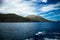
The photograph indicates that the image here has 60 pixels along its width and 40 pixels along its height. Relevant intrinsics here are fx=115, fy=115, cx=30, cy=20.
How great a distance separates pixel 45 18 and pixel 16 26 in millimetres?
428

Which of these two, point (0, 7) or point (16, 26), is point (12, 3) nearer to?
point (0, 7)

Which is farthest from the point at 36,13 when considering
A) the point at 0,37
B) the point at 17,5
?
the point at 0,37

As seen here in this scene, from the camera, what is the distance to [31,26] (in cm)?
164

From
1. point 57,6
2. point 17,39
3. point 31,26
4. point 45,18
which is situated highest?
point 57,6

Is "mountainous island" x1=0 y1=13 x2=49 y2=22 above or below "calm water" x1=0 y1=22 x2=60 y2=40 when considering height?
above

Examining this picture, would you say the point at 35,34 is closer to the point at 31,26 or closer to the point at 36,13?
the point at 31,26

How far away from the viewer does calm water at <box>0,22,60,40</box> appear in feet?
5.33

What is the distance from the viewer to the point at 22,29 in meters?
1.64

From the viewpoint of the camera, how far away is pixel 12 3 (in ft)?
5.37

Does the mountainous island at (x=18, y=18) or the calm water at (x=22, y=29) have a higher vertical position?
the mountainous island at (x=18, y=18)

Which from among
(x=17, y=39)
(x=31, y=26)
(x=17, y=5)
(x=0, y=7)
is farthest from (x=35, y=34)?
(x=0, y=7)

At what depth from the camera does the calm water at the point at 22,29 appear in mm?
1625

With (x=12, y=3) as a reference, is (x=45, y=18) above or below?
below

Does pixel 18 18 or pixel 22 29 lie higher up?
pixel 18 18
